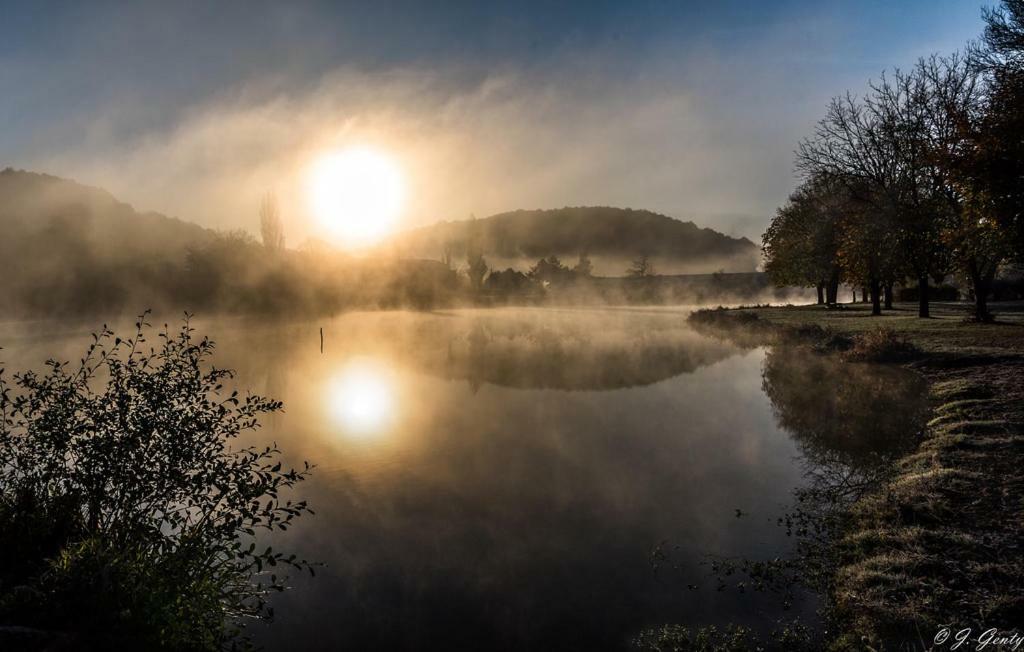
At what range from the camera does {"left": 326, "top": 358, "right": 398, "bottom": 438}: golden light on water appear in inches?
856

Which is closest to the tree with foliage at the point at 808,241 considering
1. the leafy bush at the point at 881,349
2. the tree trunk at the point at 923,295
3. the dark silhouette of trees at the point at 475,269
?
→ the tree trunk at the point at 923,295

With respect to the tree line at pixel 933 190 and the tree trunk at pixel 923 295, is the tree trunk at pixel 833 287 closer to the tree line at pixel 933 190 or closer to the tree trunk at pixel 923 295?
the tree line at pixel 933 190

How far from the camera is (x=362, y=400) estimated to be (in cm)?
2673

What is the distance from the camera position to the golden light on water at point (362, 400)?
21734 mm

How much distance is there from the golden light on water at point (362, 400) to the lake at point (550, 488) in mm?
179

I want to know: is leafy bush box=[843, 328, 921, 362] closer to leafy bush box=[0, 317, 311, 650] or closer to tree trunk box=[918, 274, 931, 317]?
tree trunk box=[918, 274, 931, 317]

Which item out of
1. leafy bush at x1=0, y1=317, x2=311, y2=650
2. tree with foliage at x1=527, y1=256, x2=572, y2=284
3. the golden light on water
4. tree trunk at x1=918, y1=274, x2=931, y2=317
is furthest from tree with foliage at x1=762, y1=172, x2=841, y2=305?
tree with foliage at x1=527, y1=256, x2=572, y2=284

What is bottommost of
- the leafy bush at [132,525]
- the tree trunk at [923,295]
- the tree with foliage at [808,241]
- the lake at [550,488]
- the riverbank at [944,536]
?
the lake at [550,488]

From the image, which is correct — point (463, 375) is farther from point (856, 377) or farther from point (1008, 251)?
point (1008, 251)

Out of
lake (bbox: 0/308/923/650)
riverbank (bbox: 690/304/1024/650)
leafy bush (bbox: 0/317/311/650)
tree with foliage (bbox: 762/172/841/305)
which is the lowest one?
lake (bbox: 0/308/923/650)

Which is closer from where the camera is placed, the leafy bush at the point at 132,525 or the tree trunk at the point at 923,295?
the leafy bush at the point at 132,525

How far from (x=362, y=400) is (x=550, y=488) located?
15164 mm

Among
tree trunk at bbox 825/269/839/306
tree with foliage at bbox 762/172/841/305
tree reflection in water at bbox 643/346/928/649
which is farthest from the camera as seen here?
tree trunk at bbox 825/269/839/306

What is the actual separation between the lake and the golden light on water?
0.18 metres
